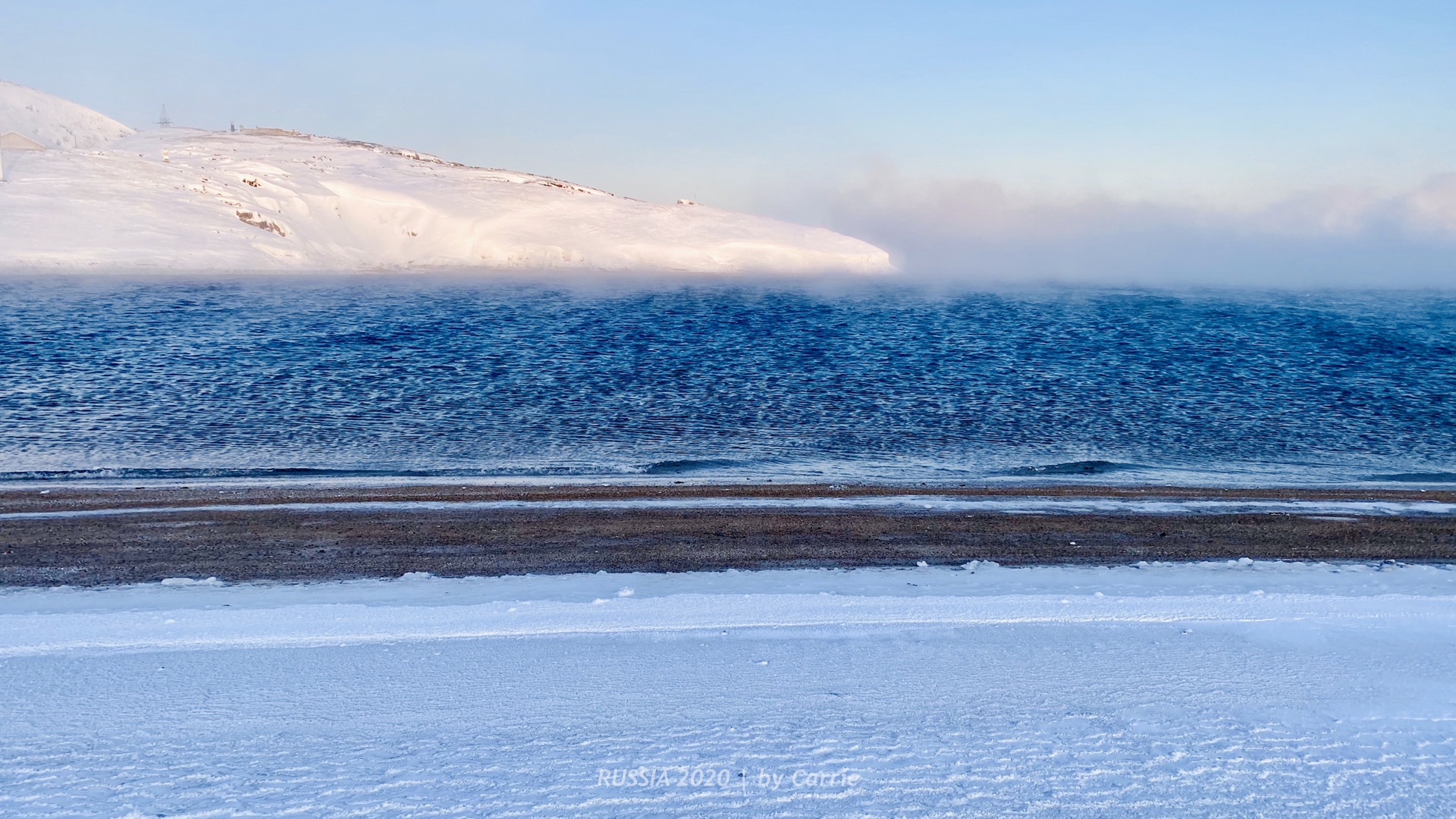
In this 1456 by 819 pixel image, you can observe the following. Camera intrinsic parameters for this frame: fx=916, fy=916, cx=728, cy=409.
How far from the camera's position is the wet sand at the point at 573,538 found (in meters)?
9.70

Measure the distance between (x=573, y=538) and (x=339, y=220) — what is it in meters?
66.6

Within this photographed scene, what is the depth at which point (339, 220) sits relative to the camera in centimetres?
6938

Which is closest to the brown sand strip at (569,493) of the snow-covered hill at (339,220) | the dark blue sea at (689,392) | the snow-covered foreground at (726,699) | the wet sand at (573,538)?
the wet sand at (573,538)

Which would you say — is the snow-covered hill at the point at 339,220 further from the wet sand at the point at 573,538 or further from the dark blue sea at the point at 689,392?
the wet sand at the point at 573,538

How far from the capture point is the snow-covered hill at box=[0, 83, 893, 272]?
55.0 m

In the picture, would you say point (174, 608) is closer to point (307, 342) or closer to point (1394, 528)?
point (1394, 528)

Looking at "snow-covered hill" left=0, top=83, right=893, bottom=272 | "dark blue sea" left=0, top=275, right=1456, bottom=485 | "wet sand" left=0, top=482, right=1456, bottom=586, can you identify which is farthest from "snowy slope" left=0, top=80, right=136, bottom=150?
"wet sand" left=0, top=482, right=1456, bottom=586

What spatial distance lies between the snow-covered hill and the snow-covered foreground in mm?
A: 54508

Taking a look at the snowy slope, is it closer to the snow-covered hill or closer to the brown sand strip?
the snow-covered hill

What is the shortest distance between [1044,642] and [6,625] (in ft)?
27.5

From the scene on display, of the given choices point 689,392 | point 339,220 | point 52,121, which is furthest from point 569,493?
point 52,121

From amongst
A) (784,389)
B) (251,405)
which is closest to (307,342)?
(251,405)

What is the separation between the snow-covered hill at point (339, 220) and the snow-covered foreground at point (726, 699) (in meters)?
54.5

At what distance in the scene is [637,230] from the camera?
76.6 meters
